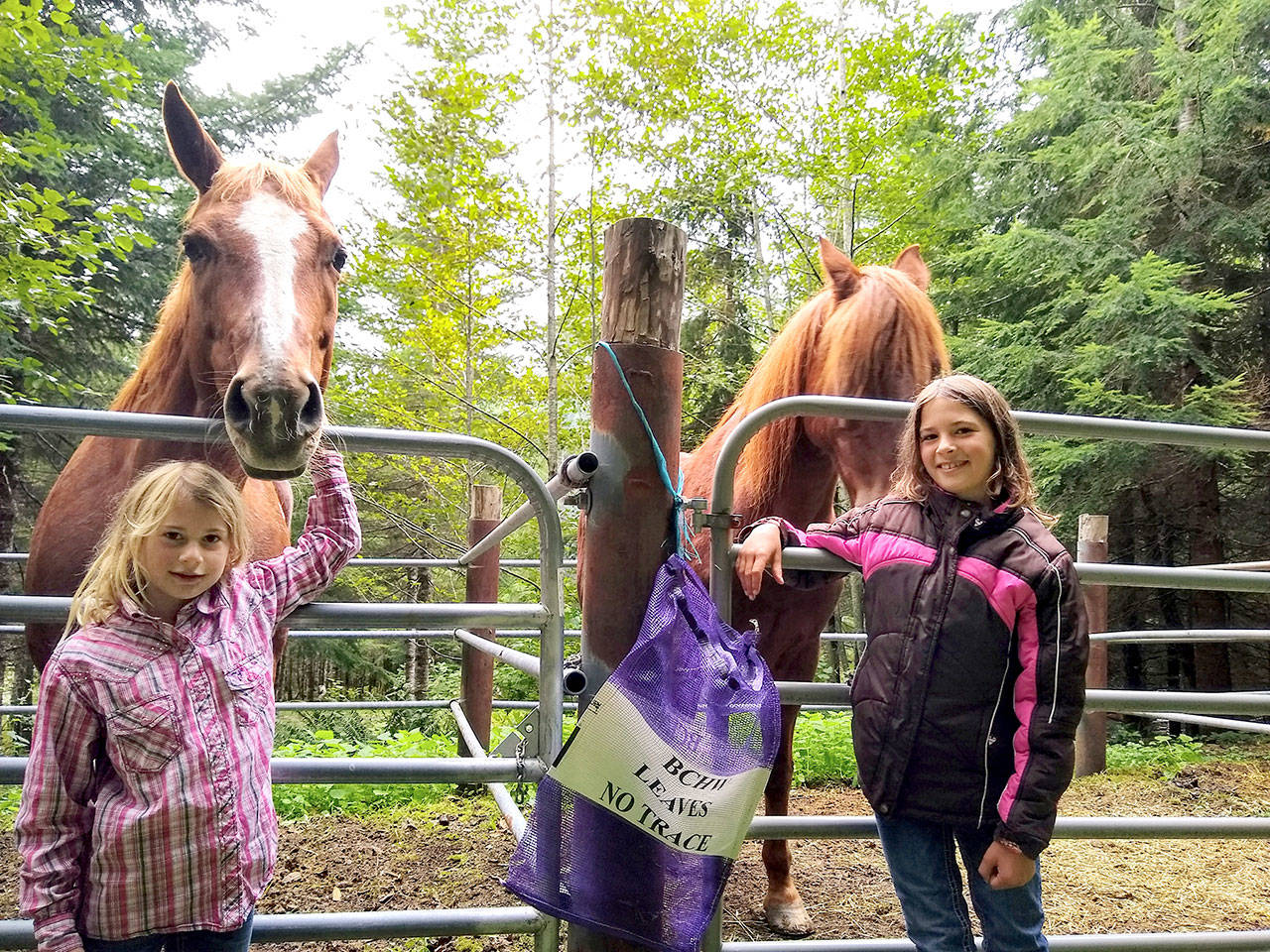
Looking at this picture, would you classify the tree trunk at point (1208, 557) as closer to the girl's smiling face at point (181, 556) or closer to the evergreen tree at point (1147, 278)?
the evergreen tree at point (1147, 278)

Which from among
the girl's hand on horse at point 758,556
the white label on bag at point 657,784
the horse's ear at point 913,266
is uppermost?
the horse's ear at point 913,266

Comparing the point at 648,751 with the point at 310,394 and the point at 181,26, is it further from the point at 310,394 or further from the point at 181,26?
the point at 181,26

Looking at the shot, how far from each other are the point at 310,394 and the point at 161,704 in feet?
1.89

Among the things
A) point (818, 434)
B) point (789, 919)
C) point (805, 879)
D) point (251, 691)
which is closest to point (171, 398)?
point (251, 691)

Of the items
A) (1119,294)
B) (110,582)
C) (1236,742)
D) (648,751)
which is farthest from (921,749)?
(1236,742)

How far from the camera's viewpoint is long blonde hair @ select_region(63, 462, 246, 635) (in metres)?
1.16

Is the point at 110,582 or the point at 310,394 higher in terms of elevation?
the point at 310,394

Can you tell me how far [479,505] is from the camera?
14.6ft

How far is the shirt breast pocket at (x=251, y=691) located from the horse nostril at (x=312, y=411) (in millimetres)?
433

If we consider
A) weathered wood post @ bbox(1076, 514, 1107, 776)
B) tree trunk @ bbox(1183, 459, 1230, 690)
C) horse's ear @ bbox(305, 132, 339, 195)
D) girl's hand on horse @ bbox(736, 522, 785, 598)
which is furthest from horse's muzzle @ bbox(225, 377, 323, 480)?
tree trunk @ bbox(1183, 459, 1230, 690)

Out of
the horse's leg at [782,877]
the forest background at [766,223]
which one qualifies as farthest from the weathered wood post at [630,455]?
the forest background at [766,223]

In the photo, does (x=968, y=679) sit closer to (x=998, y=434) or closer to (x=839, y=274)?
(x=998, y=434)

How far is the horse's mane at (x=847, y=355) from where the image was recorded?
2.15 metres

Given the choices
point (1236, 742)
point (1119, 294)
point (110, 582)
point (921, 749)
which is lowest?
point (1236, 742)
